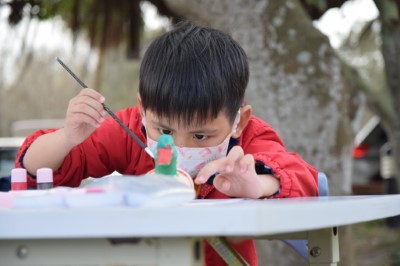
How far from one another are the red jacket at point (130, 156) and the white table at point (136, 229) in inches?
24.1

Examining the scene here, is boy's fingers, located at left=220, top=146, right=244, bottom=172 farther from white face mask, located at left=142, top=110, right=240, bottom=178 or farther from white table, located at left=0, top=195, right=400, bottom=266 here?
white face mask, located at left=142, top=110, right=240, bottom=178

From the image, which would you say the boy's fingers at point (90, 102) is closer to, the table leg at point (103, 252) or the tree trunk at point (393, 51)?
the table leg at point (103, 252)

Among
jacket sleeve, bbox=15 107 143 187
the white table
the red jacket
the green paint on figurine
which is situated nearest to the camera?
the white table

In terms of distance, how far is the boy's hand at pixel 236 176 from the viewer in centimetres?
138

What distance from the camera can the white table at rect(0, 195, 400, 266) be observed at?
96 centimetres

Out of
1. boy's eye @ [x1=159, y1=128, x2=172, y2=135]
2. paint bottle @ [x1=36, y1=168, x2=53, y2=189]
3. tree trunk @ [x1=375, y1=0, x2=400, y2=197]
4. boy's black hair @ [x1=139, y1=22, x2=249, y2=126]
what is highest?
tree trunk @ [x1=375, y1=0, x2=400, y2=197]

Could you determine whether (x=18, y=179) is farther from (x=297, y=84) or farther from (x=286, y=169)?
(x=297, y=84)

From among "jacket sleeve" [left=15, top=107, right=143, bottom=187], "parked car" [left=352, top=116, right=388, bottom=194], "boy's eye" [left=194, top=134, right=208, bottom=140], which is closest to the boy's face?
"boy's eye" [left=194, top=134, right=208, bottom=140]

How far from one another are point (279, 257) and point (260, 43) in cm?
115

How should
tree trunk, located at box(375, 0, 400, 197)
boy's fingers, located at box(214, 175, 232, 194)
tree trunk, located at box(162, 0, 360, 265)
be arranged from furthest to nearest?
tree trunk, located at box(375, 0, 400, 197) → tree trunk, located at box(162, 0, 360, 265) → boy's fingers, located at box(214, 175, 232, 194)

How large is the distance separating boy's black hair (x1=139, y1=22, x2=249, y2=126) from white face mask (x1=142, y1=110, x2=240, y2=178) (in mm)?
78

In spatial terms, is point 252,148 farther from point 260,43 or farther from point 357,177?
point 357,177

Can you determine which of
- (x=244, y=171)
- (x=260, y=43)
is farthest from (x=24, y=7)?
(x=244, y=171)

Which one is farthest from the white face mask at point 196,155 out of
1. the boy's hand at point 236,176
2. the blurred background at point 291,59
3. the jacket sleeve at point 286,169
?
the blurred background at point 291,59
